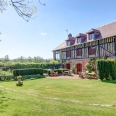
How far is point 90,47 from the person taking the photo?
79.2ft

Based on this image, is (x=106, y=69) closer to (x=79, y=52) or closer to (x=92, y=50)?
(x=92, y=50)

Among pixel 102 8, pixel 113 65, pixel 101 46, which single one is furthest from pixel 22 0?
pixel 101 46

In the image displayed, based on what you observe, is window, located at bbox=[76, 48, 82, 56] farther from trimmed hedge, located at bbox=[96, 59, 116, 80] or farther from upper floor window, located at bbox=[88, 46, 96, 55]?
trimmed hedge, located at bbox=[96, 59, 116, 80]

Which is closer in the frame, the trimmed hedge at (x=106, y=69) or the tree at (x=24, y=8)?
the tree at (x=24, y=8)

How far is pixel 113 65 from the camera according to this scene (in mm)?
17703

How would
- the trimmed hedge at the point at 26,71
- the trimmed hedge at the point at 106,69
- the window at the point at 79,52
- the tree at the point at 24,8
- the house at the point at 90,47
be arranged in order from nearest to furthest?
the tree at the point at 24,8 < the trimmed hedge at the point at 106,69 < the house at the point at 90,47 < the trimmed hedge at the point at 26,71 < the window at the point at 79,52

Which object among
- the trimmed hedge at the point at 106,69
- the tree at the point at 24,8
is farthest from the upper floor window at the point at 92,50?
the tree at the point at 24,8

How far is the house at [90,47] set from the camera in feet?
67.6

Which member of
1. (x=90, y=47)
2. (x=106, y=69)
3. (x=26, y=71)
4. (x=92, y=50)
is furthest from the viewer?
(x=90, y=47)

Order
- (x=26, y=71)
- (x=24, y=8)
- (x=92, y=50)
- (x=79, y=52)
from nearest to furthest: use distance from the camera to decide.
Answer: (x=24, y=8) < (x=26, y=71) < (x=92, y=50) < (x=79, y=52)

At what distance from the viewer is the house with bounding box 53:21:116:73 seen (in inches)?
811

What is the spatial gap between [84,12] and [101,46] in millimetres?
6409

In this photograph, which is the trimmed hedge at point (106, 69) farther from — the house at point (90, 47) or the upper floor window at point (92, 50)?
the upper floor window at point (92, 50)

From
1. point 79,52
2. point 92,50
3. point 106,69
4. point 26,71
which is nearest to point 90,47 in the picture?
point 92,50
